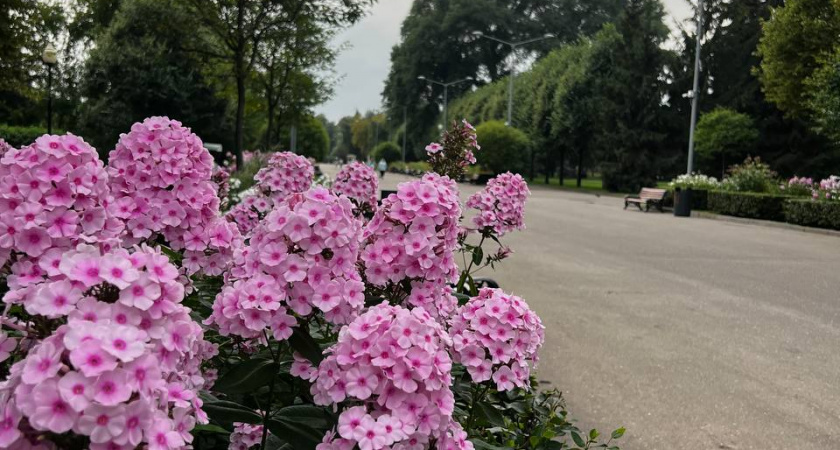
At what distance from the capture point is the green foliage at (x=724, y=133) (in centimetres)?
3344

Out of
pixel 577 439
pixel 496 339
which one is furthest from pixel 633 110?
pixel 496 339

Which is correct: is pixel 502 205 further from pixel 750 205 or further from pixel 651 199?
pixel 651 199

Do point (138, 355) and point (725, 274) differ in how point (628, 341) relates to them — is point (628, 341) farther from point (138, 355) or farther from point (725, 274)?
point (138, 355)

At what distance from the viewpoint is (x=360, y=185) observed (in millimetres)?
4340

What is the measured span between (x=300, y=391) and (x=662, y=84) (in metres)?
43.4

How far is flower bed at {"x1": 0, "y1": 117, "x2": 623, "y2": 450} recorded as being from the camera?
44.4 inches

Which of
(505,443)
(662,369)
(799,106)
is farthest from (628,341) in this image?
(799,106)

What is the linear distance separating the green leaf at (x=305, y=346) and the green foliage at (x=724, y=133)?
115 ft

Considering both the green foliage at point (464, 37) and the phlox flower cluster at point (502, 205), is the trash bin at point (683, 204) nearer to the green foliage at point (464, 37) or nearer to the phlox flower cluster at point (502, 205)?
the phlox flower cluster at point (502, 205)

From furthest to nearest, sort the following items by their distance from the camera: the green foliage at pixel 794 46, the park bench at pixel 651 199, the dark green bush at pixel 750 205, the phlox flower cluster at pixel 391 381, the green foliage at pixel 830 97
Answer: the green foliage at pixel 794 46 < the park bench at pixel 651 199 < the green foliage at pixel 830 97 < the dark green bush at pixel 750 205 < the phlox flower cluster at pixel 391 381

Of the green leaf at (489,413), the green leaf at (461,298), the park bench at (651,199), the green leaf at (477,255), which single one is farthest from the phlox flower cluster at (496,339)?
the park bench at (651,199)

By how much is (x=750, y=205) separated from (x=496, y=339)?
21.0 metres

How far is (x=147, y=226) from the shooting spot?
248 cm

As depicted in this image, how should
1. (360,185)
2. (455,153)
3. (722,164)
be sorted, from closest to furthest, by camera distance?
(360,185), (455,153), (722,164)
